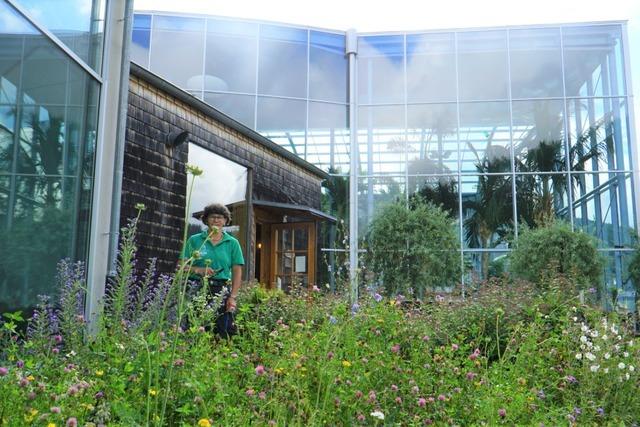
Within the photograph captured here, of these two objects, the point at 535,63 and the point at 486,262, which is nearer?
the point at 486,262

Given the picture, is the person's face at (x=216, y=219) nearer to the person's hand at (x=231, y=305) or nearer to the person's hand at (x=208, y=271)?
the person's hand at (x=208, y=271)

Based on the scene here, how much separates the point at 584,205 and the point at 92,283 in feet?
42.7

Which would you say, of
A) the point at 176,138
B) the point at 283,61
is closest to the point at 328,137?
the point at 283,61

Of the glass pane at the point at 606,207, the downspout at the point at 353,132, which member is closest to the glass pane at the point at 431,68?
the downspout at the point at 353,132

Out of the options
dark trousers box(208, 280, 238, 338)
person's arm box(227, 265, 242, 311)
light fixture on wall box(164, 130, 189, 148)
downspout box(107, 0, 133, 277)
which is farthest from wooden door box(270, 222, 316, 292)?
dark trousers box(208, 280, 238, 338)

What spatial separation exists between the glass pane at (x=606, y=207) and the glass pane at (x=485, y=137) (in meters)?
1.91

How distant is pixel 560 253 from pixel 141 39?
11652 millimetres

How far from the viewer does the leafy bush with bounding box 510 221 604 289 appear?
425 inches

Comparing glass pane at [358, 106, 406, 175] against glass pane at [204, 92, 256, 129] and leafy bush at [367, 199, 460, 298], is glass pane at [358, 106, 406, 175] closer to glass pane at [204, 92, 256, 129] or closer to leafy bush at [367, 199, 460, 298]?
glass pane at [204, 92, 256, 129]

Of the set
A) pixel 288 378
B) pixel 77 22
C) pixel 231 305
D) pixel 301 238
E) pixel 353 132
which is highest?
pixel 353 132

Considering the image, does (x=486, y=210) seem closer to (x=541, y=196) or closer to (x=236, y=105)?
(x=541, y=196)

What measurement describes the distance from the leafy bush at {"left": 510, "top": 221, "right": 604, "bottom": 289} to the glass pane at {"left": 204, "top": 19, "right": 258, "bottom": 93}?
8.38 meters

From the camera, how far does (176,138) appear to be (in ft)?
24.9

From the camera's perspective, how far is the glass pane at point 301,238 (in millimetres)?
11734
